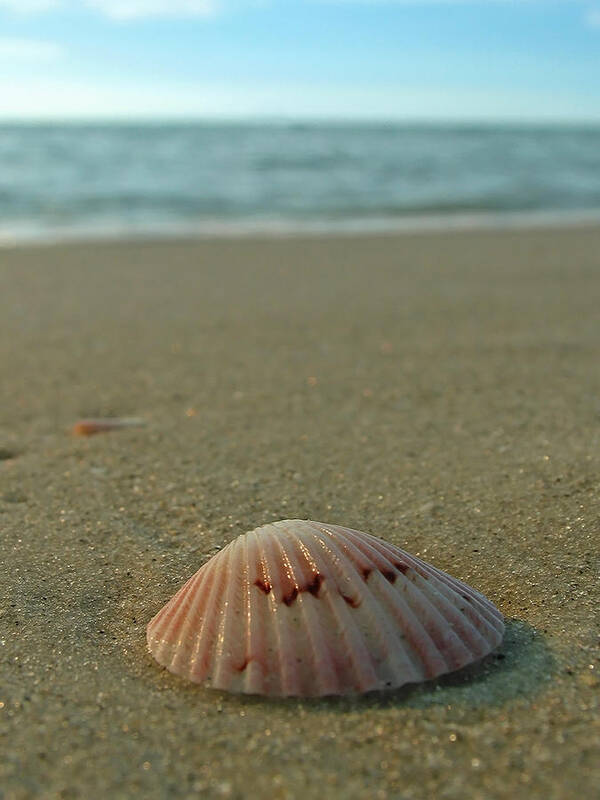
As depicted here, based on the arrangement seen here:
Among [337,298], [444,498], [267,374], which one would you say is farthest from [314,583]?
[337,298]

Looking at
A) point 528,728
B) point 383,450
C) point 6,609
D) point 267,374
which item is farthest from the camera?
point 267,374

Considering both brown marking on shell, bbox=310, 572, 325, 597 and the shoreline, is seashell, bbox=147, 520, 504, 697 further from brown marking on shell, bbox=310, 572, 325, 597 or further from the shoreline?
the shoreline

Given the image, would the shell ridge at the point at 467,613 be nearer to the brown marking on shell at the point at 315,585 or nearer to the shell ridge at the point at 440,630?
the shell ridge at the point at 440,630

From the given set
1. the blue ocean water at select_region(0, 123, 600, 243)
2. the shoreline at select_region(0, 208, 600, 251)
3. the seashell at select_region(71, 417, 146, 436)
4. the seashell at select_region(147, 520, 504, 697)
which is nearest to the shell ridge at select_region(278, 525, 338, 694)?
the seashell at select_region(147, 520, 504, 697)

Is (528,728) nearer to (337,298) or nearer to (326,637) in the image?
(326,637)

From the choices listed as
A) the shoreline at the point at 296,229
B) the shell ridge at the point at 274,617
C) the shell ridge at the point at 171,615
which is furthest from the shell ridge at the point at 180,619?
the shoreline at the point at 296,229

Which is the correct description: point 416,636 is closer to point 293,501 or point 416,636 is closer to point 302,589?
point 302,589

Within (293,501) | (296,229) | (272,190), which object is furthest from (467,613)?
(272,190)
